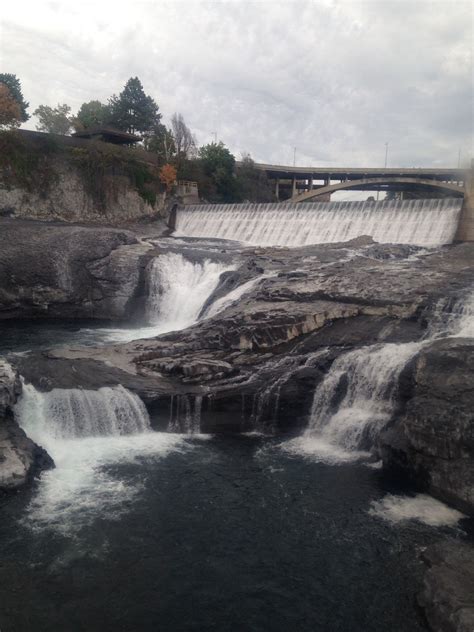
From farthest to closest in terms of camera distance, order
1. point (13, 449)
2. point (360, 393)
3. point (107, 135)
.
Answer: point (107, 135) < point (360, 393) < point (13, 449)

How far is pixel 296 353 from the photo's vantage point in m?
15.1

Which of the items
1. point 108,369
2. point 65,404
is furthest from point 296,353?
point 65,404

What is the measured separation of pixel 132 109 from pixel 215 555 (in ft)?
170

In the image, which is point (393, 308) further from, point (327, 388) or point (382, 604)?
point (382, 604)

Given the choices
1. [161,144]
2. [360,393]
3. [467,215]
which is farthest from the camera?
[161,144]

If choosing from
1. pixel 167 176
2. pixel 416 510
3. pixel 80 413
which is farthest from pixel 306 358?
pixel 167 176

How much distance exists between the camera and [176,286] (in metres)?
24.1

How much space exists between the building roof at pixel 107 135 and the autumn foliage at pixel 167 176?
3402mm

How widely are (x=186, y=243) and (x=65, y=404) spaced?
18224 mm

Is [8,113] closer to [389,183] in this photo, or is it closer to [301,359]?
[301,359]

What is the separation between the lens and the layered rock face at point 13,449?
10562 mm

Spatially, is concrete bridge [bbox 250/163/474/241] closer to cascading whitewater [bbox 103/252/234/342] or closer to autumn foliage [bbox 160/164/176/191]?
autumn foliage [bbox 160/164/176/191]

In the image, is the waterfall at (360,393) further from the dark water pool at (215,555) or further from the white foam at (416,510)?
the white foam at (416,510)

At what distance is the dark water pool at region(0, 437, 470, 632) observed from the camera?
301 inches
